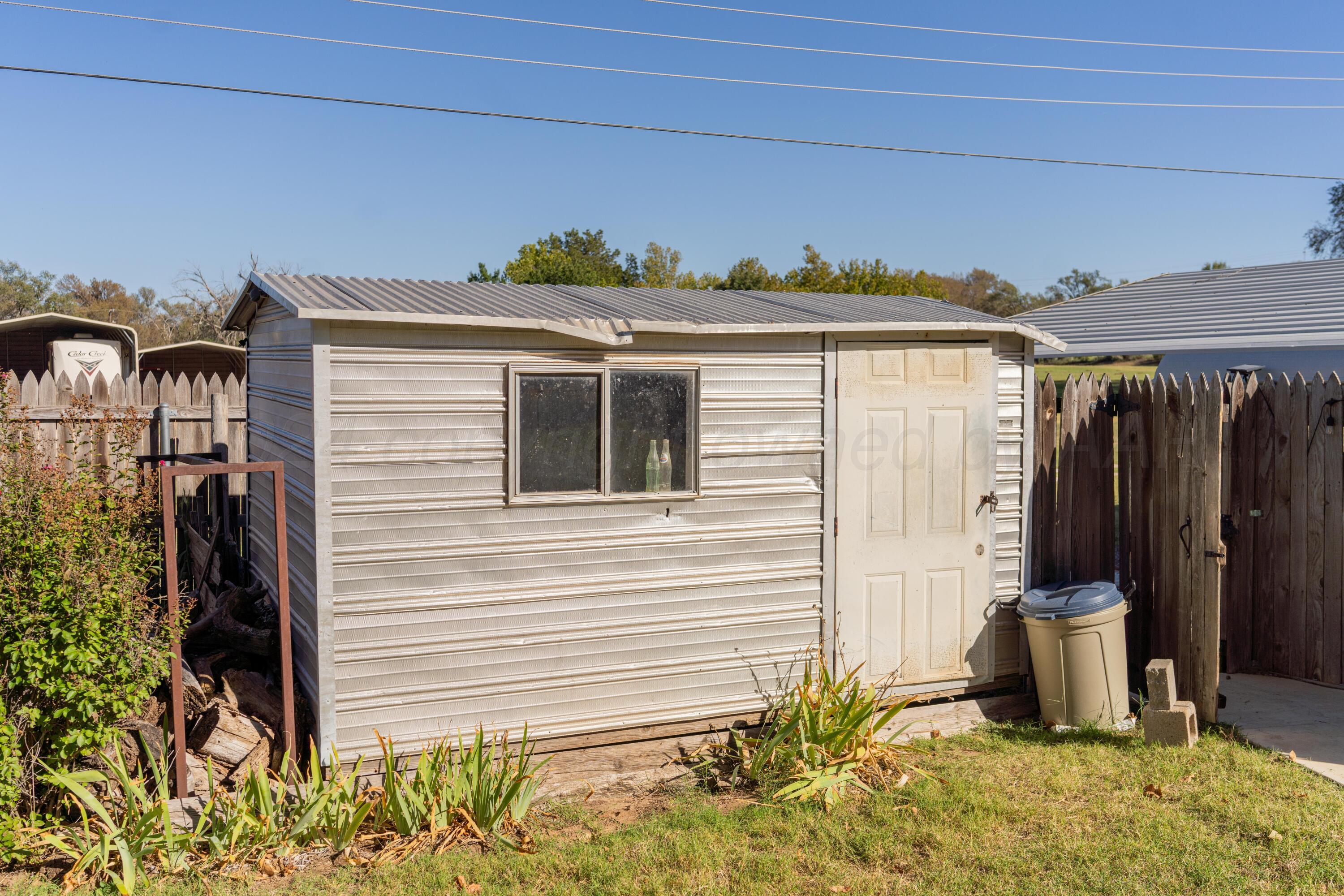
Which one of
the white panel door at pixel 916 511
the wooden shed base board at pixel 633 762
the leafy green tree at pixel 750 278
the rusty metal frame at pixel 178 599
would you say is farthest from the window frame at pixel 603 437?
the leafy green tree at pixel 750 278

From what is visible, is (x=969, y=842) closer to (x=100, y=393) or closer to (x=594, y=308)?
(x=594, y=308)

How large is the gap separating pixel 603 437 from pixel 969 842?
2878 mm

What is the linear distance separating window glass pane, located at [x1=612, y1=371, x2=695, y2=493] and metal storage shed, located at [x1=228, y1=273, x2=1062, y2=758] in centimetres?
1

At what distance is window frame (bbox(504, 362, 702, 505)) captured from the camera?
18.6 ft

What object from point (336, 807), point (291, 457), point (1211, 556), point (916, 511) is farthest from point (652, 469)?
point (1211, 556)

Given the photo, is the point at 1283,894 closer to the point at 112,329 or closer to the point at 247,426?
the point at 247,426

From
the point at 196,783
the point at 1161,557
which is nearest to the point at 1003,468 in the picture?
the point at 1161,557

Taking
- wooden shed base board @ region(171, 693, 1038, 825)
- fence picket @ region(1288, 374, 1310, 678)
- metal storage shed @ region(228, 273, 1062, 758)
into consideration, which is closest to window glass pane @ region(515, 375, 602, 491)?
metal storage shed @ region(228, 273, 1062, 758)

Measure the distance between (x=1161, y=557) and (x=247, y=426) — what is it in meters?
6.93

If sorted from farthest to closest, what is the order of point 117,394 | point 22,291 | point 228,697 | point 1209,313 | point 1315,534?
point 22,291 → point 1209,313 → point 117,394 → point 1315,534 → point 228,697

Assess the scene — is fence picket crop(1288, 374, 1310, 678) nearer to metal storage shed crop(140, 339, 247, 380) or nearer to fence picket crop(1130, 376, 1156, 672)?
fence picket crop(1130, 376, 1156, 672)

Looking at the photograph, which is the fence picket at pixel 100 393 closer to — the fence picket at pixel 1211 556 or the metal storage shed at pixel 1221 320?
the fence picket at pixel 1211 556

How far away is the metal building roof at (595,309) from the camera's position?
548 cm

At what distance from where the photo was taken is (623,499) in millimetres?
5922
